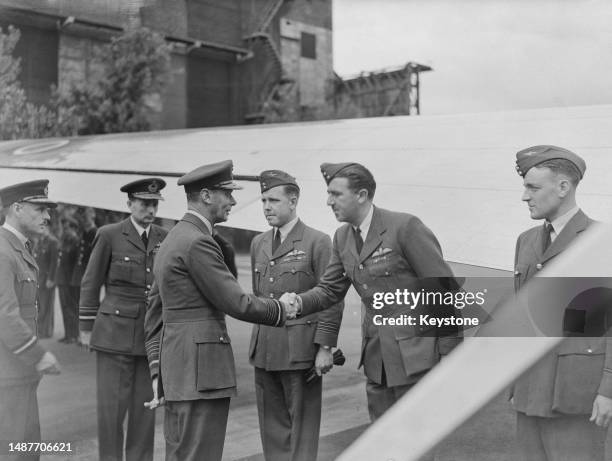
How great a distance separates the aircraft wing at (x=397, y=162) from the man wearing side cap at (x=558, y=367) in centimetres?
6

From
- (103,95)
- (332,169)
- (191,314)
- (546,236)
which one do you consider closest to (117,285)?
(191,314)

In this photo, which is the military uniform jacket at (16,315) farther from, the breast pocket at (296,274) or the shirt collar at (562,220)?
the shirt collar at (562,220)

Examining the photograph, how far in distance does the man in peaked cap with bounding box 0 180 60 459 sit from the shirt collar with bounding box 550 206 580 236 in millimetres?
2105

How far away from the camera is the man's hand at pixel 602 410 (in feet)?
6.20

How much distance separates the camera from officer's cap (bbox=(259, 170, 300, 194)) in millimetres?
2695

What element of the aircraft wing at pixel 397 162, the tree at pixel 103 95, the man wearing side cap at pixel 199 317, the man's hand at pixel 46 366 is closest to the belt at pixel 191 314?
the man wearing side cap at pixel 199 317

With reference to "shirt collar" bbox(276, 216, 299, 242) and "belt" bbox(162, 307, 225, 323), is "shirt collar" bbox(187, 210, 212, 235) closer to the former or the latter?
"belt" bbox(162, 307, 225, 323)

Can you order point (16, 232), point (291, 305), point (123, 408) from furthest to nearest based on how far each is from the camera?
point (123, 408) → point (16, 232) → point (291, 305)

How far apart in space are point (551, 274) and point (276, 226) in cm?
182

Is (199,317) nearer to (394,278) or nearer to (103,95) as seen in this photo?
(394,278)

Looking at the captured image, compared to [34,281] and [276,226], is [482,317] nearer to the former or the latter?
[276,226]

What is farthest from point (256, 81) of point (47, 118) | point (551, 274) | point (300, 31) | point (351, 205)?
point (551, 274)

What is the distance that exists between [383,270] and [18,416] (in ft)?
5.55

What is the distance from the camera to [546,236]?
6.70ft
